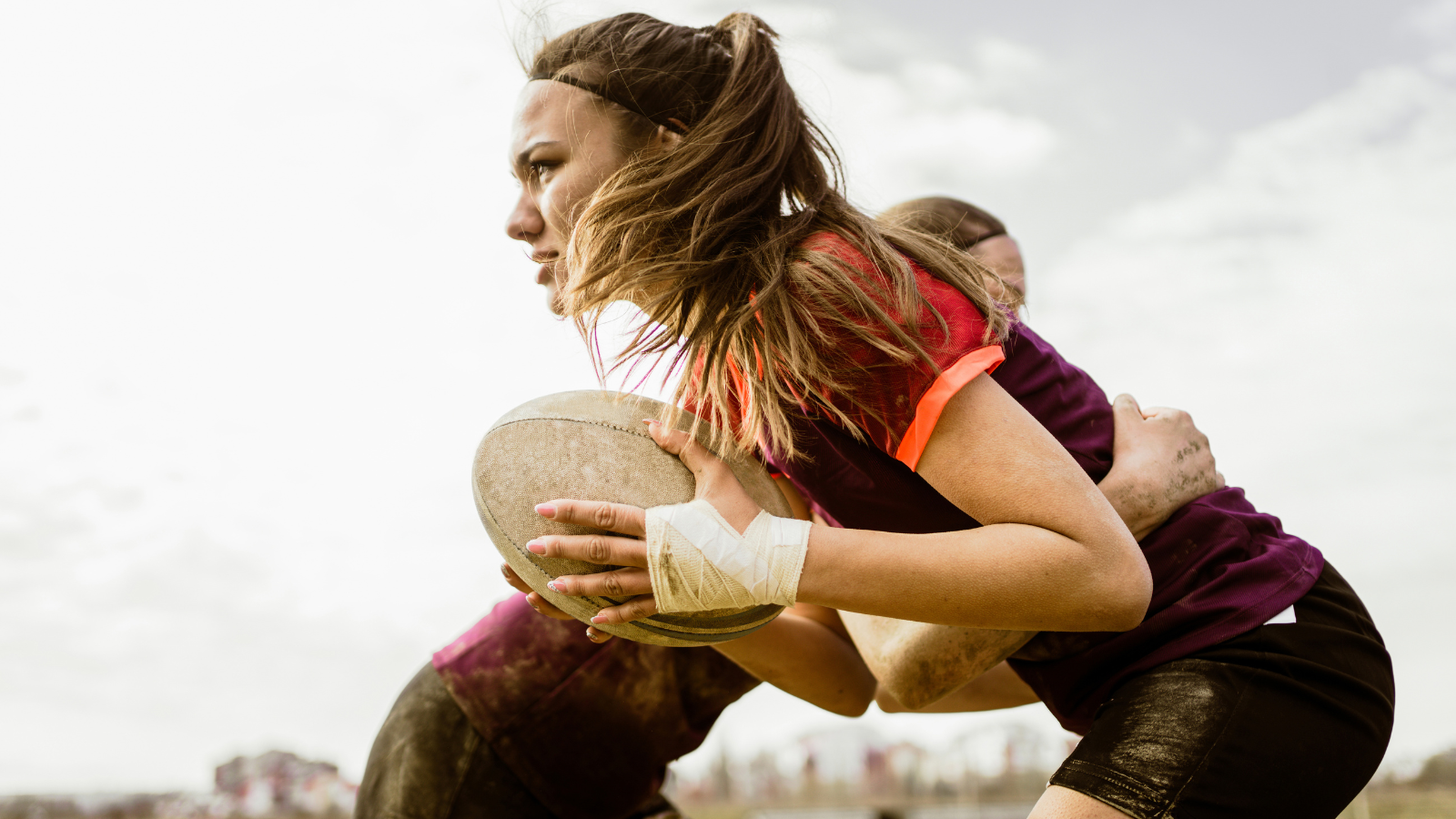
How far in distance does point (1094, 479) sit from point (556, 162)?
139 cm

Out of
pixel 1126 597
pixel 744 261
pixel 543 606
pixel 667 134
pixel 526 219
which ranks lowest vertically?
pixel 1126 597

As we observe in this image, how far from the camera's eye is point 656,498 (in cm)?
188

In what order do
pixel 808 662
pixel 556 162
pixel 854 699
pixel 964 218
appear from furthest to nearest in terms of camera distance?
1. pixel 964 218
2. pixel 854 699
3. pixel 808 662
4. pixel 556 162

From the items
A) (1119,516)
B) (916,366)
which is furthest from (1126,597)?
(916,366)

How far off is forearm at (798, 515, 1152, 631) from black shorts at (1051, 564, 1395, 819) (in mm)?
270

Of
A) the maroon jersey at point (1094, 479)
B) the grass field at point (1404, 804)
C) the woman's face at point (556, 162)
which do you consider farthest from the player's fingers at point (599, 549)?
the grass field at point (1404, 804)

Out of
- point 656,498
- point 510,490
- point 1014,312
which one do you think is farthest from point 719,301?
point 1014,312

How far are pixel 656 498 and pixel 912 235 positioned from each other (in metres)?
0.76

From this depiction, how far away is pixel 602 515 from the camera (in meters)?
1.79

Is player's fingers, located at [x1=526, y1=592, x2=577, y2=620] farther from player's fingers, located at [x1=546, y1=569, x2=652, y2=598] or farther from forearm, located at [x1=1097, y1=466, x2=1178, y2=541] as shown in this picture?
forearm, located at [x1=1097, y1=466, x2=1178, y2=541]

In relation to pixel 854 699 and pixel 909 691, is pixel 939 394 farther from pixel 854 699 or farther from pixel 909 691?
pixel 854 699

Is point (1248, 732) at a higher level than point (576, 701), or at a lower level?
lower

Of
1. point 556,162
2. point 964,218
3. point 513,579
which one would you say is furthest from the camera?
point 964,218

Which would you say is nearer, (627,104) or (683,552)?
(683,552)
